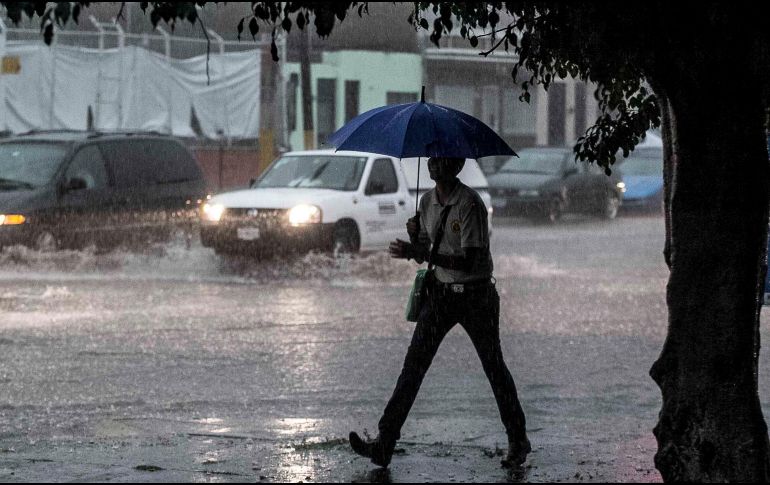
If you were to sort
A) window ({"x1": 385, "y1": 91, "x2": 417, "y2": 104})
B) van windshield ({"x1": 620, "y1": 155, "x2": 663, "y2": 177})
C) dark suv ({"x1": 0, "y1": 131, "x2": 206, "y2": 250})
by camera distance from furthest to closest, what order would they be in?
1. window ({"x1": 385, "y1": 91, "x2": 417, "y2": 104})
2. van windshield ({"x1": 620, "y1": 155, "x2": 663, "y2": 177})
3. dark suv ({"x1": 0, "y1": 131, "x2": 206, "y2": 250})

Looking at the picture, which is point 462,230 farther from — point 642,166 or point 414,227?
point 642,166

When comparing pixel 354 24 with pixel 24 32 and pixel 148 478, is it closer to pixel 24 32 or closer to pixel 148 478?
pixel 24 32

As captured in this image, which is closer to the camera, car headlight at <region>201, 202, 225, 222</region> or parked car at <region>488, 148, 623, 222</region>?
car headlight at <region>201, 202, 225, 222</region>

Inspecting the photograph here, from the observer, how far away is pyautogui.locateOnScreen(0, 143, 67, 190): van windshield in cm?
1880

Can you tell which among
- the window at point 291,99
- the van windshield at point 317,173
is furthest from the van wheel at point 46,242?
the window at point 291,99

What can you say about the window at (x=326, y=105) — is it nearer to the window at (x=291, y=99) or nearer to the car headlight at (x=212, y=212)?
the window at (x=291, y=99)

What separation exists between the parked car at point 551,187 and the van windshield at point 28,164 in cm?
1357

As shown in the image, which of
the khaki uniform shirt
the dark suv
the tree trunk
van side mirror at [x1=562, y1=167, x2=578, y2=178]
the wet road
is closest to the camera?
the tree trunk

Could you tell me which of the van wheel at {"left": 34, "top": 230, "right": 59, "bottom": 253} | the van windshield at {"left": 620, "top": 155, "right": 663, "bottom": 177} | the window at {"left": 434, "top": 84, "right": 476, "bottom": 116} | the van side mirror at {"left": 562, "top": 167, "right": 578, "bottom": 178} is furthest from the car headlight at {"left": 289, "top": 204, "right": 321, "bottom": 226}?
the window at {"left": 434, "top": 84, "right": 476, "bottom": 116}

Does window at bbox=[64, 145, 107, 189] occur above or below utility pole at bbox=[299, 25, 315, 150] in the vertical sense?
below

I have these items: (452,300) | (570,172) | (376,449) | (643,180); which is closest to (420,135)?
(452,300)

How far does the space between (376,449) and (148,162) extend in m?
13.5

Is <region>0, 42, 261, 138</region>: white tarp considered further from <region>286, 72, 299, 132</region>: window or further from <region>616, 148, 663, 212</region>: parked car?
<region>616, 148, 663, 212</region>: parked car

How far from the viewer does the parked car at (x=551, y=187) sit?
102 feet
